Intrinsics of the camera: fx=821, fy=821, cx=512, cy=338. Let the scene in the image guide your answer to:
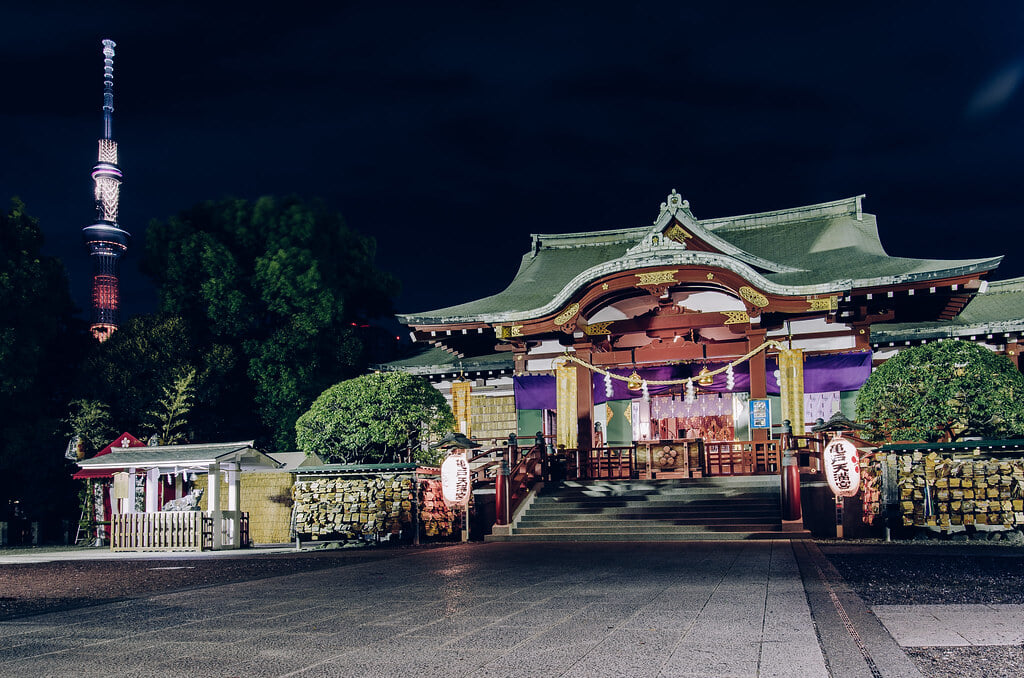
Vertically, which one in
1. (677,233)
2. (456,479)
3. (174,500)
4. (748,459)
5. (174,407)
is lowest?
(174,500)

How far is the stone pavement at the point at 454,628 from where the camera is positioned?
4.98 m

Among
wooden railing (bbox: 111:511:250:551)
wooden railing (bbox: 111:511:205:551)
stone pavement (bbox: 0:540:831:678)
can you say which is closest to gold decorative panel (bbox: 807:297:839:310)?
stone pavement (bbox: 0:540:831:678)

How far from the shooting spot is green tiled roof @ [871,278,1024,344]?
19.3 metres

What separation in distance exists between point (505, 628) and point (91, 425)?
71.5 ft

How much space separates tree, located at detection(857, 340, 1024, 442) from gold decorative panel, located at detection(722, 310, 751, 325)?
5392 mm

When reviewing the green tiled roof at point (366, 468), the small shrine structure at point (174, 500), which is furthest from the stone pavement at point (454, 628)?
the small shrine structure at point (174, 500)

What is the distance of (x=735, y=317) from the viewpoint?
20.8m

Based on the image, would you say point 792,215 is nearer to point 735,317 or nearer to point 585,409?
point 735,317

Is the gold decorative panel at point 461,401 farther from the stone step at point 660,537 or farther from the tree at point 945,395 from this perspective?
the tree at point 945,395

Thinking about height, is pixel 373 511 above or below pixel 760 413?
below

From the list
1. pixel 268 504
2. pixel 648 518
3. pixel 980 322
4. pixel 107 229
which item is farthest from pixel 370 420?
pixel 107 229

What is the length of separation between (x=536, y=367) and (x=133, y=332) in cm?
1263

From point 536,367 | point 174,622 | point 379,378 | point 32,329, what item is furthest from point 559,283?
point 174,622

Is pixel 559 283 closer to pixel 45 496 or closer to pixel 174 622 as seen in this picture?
pixel 45 496
